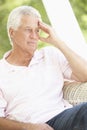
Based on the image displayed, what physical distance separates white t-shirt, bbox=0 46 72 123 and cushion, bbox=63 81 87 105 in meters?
0.04

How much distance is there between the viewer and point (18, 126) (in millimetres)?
2211

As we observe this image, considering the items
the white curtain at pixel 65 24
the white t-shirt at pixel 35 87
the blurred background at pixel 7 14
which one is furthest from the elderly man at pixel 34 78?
the white curtain at pixel 65 24

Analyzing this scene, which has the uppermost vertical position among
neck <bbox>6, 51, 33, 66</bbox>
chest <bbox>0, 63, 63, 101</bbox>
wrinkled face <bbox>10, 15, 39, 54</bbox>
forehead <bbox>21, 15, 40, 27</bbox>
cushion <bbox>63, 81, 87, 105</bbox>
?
forehead <bbox>21, 15, 40, 27</bbox>

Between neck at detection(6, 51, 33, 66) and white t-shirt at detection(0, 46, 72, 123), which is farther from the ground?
neck at detection(6, 51, 33, 66)

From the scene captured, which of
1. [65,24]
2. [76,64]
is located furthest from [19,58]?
[65,24]

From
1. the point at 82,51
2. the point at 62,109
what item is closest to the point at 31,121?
the point at 62,109

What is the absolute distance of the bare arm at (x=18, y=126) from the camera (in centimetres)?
219

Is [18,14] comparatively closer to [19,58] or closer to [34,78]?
[19,58]

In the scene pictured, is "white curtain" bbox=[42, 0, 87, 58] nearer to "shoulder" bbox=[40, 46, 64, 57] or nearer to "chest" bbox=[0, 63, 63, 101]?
"shoulder" bbox=[40, 46, 64, 57]

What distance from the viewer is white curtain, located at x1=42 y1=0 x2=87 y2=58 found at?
125 inches

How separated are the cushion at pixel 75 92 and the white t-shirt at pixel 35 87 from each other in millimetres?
43

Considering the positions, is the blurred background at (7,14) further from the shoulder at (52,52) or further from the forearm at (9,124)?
the forearm at (9,124)

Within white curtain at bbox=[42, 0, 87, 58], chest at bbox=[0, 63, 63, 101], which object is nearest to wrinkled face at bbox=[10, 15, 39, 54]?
chest at bbox=[0, 63, 63, 101]

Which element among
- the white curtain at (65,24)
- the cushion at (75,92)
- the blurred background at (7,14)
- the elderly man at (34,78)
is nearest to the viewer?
the elderly man at (34,78)
